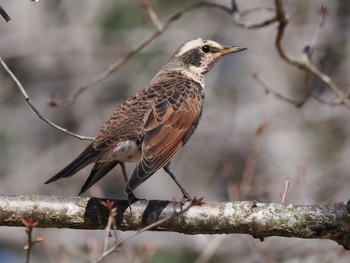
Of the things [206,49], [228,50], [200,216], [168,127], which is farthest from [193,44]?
[200,216]

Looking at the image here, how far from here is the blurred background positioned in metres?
12.8

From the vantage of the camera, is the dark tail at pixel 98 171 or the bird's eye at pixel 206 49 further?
the bird's eye at pixel 206 49

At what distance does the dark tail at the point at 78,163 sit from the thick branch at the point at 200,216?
0.19 m

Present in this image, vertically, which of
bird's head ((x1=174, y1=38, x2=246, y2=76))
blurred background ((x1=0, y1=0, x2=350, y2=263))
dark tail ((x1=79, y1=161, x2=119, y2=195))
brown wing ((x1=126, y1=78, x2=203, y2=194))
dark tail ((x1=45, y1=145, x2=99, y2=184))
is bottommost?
blurred background ((x1=0, y1=0, x2=350, y2=263))

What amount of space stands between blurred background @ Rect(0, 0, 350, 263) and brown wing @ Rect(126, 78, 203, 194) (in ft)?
17.5

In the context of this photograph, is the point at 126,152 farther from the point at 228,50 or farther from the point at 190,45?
the point at 190,45

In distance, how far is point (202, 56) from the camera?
24.4ft

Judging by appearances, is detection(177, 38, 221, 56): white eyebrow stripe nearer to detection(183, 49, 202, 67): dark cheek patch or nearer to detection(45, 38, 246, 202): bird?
detection(183, 49, 202, 67): dark cheek patch

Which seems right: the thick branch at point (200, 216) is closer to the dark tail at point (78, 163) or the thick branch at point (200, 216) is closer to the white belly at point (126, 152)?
the dark tail at point (78, 163)

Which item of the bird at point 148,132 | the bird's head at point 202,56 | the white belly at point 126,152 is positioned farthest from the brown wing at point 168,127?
the bird's head at point 202,56

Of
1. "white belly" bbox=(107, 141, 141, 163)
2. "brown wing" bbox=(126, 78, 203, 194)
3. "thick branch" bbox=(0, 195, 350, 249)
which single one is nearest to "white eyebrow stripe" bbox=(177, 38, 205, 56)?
"brown wing" bbox=(126, 78, 203, 194)

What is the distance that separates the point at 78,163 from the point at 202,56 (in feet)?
7.23

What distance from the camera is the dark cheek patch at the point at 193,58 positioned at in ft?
24.3

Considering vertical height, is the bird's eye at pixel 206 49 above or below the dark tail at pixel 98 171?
below
